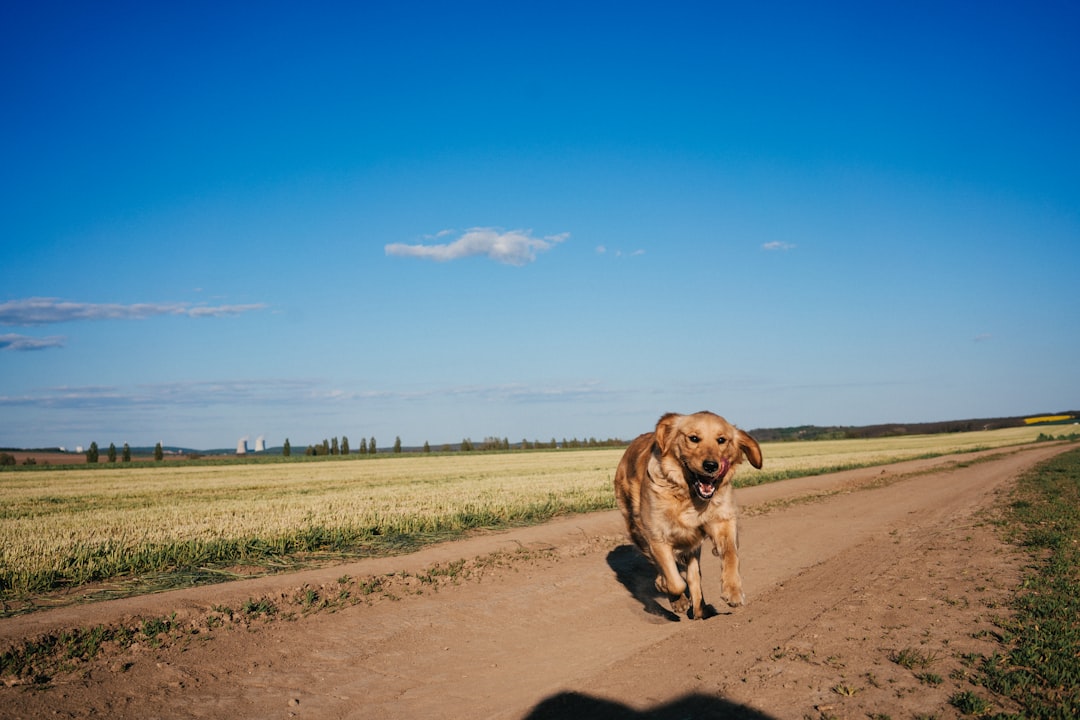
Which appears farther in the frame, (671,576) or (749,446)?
(749,446)

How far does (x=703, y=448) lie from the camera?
23.2 ft

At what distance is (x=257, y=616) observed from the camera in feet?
25.4

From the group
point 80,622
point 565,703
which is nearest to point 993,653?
point 565,703

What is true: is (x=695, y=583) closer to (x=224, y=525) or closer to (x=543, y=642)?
(x=543, y=642)

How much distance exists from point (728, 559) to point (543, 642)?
2.19m

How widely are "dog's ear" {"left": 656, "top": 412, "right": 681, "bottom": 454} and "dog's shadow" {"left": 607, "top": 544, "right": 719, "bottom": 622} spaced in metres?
1.94

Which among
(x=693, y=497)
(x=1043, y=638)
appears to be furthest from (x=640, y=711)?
(x=1043, y=638)

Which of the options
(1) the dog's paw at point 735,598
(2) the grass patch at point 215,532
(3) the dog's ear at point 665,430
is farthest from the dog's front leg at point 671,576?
(2) the grass patch at point 215,532

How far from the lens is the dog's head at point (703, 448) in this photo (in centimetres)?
698

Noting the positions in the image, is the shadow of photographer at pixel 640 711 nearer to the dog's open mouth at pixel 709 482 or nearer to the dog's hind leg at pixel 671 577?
the dog's hind leg at pixel 671 577

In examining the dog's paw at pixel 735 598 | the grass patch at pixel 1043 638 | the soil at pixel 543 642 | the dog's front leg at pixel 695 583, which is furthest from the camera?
the dog's front leg at pixel 695 583

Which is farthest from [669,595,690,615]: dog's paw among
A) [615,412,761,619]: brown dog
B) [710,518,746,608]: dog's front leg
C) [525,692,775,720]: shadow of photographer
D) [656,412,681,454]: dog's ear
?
[525,692,775,720]: shadow of photographer

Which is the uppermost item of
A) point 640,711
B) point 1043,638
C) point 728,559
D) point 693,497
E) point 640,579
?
point 693,497

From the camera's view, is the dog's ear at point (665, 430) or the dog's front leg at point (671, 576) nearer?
the dog's front leg at point (671, 576)
